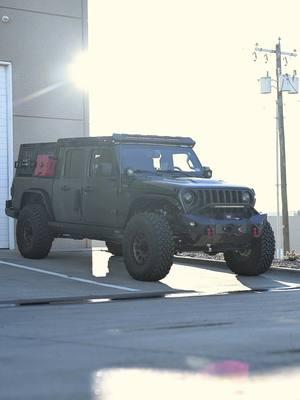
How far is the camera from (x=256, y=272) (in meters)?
12.7

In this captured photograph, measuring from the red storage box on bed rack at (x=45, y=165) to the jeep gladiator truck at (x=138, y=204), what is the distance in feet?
0.07

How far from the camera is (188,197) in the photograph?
11.2m

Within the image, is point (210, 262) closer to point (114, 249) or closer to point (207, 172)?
point (114, 249)

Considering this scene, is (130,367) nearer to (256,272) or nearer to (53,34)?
(256,272)

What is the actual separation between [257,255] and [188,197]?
82.7 inches

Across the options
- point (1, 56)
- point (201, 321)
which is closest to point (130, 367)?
point (201, 321)

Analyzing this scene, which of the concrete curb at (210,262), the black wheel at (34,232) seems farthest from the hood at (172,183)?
the black wheel at (34,232)

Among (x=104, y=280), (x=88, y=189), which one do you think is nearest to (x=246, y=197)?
(x=104, y=280)

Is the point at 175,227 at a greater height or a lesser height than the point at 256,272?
greater

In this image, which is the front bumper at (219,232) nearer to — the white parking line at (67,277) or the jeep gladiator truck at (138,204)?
the jeep gladiator truck at (138,204)

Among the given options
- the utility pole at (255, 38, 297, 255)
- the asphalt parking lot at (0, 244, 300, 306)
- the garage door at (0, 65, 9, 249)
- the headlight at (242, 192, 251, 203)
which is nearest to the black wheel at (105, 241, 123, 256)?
the asphalt parking lot at (0, 244, 300, 306)

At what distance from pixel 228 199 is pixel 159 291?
81.9 inches

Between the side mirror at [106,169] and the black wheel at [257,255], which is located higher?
the side mirror at [106,169]

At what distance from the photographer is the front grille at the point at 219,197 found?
11312 mm
